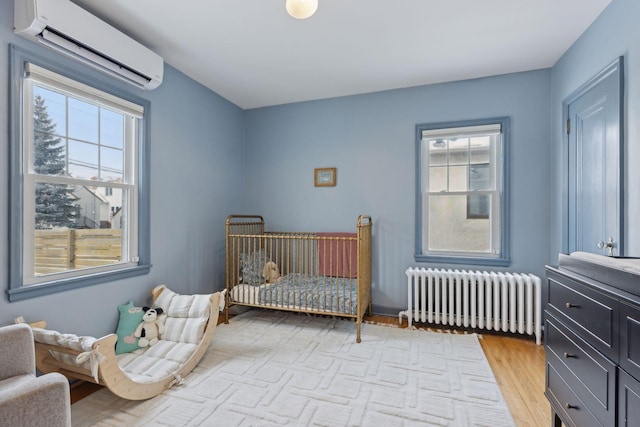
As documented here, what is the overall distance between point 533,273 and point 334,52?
9.02 ft

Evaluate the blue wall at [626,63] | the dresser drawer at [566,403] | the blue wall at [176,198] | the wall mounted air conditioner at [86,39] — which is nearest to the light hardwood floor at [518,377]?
the dresser drawer at [566,403]

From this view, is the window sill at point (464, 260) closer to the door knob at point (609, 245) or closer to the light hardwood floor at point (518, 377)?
the light hardwood floor at point (518, 377)

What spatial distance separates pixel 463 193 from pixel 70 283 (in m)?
3.42

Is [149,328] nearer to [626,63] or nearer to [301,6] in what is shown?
[301,6]

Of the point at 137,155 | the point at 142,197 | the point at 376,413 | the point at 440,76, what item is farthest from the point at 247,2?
the point at 376,413

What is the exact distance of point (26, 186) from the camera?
1.71 m

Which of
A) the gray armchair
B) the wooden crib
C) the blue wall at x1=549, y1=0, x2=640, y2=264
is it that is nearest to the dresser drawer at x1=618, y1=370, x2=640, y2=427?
the blue wall at x1=549, y1=0, x2=640, y2=264

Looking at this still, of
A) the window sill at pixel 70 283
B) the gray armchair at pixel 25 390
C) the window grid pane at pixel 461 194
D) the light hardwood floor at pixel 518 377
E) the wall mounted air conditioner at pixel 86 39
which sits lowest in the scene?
the light hardwood floor at pixel 518 377

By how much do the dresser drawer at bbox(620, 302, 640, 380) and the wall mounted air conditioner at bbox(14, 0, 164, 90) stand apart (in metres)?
2.92

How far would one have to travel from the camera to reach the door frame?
5.72ft

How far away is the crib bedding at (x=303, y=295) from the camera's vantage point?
268cm

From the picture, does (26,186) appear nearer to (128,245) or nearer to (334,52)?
(128,245)

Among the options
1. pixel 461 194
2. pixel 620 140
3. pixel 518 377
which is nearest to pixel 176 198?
pixel 461 194

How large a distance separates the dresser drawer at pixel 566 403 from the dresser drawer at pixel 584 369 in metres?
0.03
